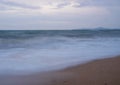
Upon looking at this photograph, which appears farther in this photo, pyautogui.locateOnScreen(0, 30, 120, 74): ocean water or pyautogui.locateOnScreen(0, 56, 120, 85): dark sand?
pyautogui.locateOnScreen(0, 30, 120, 74): ocean water

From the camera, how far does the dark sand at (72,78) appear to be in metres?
4.24

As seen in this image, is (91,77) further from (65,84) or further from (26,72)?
(26,72)

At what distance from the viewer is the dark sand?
4.24 m

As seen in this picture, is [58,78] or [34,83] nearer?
[34,83]

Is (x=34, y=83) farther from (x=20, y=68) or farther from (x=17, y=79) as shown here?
(x=20, y=68)

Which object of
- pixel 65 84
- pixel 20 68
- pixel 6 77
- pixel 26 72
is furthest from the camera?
pixel 20 68

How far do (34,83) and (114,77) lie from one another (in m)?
1.53

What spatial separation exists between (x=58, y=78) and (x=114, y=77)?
108 cm

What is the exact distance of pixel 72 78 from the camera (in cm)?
457

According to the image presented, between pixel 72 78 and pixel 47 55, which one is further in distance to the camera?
pixel 47 55

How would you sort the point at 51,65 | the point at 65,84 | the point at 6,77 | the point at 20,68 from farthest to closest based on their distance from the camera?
the point at 51,65, the point at 20,68, the point at 6,77, the point at 65,84

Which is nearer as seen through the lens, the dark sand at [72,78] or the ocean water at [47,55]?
the dark sand at [72,78]

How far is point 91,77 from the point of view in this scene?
4551 millimetres

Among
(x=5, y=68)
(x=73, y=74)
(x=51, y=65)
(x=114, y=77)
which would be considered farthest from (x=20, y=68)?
(x=114, y=77)
